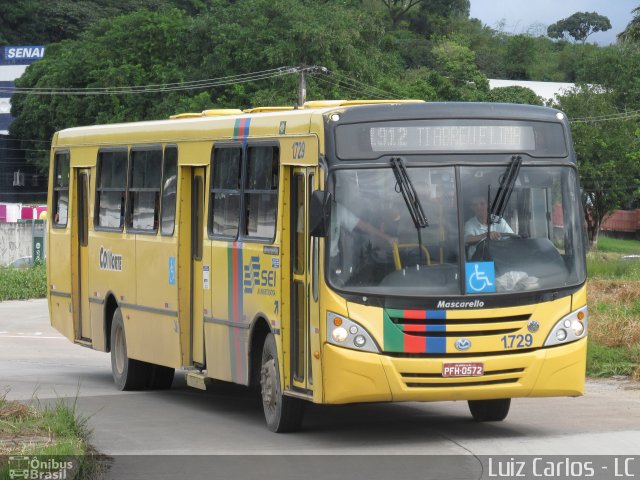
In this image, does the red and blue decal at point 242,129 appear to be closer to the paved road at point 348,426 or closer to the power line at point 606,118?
the paved road at point 348,426

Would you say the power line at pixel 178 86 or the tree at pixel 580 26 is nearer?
the power line at pixel 178 86

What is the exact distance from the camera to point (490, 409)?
13.3m

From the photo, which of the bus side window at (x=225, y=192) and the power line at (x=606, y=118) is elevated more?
the power line at (x=606, y=118)

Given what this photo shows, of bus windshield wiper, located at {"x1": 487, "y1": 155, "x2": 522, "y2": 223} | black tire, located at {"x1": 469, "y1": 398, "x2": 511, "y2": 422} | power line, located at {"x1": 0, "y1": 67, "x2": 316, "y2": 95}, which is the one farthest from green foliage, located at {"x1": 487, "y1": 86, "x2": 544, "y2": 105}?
bus windshield wiper, located at {"x1": 487, "y1": 155, "x2": 522, "y2": 223}

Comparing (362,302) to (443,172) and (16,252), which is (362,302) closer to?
(443,172)

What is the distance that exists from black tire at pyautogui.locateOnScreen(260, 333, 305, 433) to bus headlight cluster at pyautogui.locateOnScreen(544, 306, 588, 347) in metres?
2.33

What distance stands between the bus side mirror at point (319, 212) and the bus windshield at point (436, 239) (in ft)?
0.58

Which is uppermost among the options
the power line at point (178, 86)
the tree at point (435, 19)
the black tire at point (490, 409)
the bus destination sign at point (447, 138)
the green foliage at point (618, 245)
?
the tree at point (435, 19)

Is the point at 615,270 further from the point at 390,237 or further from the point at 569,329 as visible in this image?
the point at 390,237

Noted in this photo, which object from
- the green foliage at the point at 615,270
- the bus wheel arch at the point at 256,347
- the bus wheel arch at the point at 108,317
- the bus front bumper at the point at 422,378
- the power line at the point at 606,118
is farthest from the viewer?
the power line at the point at 606,118

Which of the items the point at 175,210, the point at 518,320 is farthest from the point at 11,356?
the point at 518,320

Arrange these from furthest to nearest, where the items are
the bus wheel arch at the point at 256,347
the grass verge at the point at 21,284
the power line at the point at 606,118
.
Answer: the power line at the point at 606,118 → the grass verge at the point at 21,284 → the bus wheel arch at the point at 256,347

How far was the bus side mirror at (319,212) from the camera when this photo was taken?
38.0 ft

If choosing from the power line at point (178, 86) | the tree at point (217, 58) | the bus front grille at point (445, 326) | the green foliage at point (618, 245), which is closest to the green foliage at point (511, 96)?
the tree at point (217, 58)
